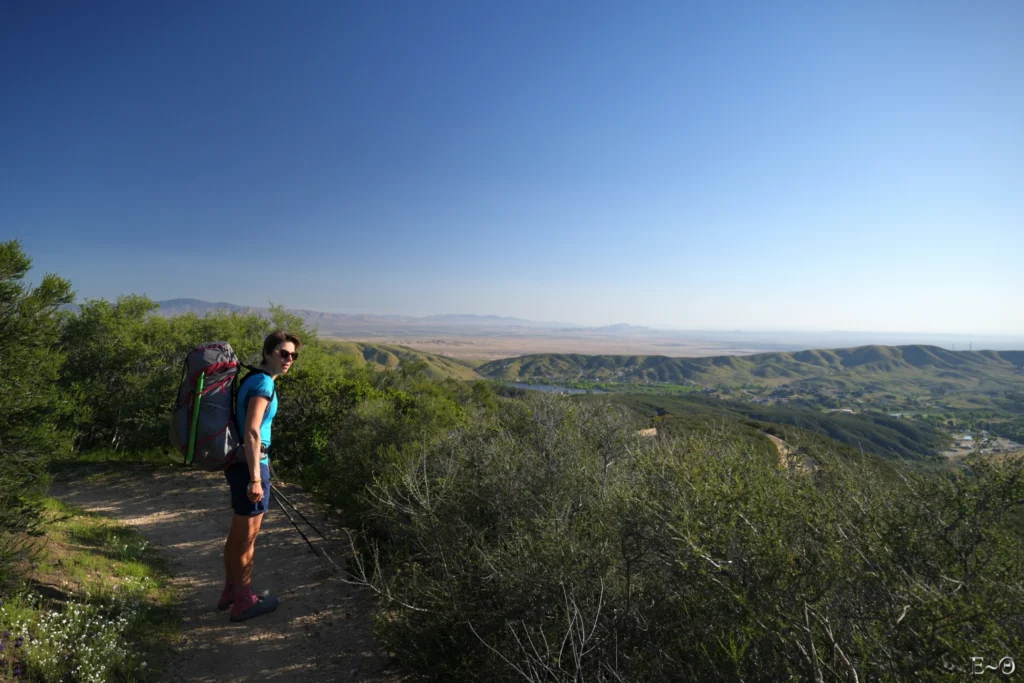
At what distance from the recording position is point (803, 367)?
15550 centimetres

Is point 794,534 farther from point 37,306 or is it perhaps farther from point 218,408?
point 37,306

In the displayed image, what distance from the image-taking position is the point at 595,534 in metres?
3.95

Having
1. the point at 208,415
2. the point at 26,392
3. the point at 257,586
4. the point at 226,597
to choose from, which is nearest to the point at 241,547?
the point at 226,597

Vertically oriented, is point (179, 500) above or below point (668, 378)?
above

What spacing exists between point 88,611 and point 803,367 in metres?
186

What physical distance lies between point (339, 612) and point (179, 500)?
5.49 metres

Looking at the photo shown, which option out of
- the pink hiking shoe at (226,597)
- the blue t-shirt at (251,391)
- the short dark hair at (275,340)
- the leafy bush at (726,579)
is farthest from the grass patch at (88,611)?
the short dark hair at (275,340)

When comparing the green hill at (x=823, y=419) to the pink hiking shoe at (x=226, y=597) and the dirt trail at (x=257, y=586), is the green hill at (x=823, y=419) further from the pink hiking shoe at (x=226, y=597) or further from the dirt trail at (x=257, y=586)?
the pink hiking shoe at (x=226, y=597)

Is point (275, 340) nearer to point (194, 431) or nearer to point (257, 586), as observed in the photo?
point (194, 431)

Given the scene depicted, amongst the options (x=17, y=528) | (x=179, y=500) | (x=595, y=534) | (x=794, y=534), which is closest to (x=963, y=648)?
(x=794, y=534)

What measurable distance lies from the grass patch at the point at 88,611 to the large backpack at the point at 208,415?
1.57m

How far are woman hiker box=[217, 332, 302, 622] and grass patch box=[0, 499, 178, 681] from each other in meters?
0.84

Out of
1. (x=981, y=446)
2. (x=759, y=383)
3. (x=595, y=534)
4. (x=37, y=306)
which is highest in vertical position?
(x=37, y=306)

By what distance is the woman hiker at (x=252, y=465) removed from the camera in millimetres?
4180
